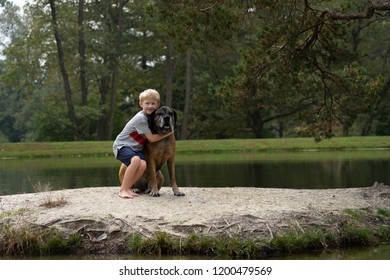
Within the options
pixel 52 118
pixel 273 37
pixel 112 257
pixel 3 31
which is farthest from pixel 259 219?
pixel 3 31

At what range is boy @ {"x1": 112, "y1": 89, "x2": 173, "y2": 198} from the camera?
36.4 feet

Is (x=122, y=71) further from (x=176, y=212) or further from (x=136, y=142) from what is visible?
(x=176, y=212)

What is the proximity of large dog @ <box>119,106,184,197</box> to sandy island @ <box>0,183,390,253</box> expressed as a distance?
1.21 ft

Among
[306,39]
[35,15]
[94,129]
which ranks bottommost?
[94,129]

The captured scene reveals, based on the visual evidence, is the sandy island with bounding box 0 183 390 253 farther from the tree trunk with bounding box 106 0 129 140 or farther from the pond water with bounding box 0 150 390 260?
the tree trunk with bounding box 106 0 129 140

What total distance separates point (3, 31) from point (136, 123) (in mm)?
59997

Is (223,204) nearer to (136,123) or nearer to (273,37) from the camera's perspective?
(136,123)

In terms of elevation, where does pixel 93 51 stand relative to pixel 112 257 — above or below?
above

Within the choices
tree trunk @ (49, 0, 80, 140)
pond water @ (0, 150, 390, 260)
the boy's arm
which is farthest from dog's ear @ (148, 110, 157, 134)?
tree trunk @ (49, 0, 80, 140)

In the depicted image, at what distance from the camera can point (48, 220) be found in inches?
387

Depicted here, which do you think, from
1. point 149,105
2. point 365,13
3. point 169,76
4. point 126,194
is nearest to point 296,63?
point 365,13

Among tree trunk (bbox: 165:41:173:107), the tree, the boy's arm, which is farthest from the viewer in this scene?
tree trunk (bbox: 165:41:173:107)

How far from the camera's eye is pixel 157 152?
441 inches
